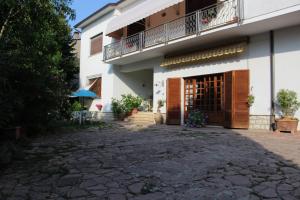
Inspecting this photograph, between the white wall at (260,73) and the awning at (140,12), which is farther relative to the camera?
the awning at (140,12)

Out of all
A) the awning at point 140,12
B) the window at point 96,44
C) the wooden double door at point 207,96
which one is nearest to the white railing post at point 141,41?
the awning at point 140,12

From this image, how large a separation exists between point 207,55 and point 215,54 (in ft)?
1.46

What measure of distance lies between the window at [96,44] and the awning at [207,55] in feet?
22.6

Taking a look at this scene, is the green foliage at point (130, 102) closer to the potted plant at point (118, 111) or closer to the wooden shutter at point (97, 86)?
the potted plant at point (118, 111)

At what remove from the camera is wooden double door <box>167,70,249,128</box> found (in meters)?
12.2

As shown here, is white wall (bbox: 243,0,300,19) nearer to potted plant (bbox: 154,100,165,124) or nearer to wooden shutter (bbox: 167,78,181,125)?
wooden shutter (bbox: 167,78,181,125)

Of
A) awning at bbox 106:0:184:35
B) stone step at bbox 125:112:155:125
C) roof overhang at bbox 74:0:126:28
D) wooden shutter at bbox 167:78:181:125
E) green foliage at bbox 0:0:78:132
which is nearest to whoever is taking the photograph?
green foliage at bbox 0:0:78:132

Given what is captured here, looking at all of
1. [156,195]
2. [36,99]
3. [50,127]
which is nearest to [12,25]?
[36,99]

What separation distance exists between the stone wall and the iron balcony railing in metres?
3.79

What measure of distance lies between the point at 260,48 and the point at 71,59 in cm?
1622

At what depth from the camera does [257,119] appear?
39.0 feet

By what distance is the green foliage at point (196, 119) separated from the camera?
13.2 meters

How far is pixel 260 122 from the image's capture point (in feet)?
38.8

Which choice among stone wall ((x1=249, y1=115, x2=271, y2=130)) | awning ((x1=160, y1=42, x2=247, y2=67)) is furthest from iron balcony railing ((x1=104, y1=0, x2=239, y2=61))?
stone wall ((x1=249, y1=115, x2=271, y2=130))
